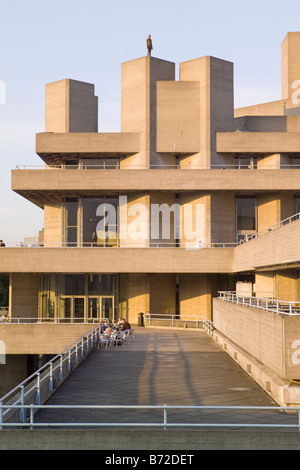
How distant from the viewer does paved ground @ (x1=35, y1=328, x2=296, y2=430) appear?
15500 millimetres

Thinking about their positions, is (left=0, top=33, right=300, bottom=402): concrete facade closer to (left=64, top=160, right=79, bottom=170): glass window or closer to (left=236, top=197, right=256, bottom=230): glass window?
(left=236, top=197, right=256, bottom=230): glass window

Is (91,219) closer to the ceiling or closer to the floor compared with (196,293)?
closer to the ceiling

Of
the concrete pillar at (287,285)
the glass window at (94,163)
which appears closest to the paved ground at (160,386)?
the concrete pillar at (287,285)

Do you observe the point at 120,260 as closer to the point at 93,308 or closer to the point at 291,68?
the point at 93,308

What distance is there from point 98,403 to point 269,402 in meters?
4.60

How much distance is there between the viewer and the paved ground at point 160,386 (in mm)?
15500

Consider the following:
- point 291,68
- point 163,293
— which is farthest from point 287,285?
point 291,68

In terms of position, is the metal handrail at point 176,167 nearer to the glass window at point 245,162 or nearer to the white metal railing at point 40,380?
the glass window at point 245,162

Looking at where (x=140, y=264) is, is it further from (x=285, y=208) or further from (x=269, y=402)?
(x=269, y=402)

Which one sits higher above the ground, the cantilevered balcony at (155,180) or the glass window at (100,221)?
the cantilevered balcony at (155,180)

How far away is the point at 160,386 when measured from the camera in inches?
772

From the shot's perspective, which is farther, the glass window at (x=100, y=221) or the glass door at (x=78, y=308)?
A: the glass window at (x=100, y=221)

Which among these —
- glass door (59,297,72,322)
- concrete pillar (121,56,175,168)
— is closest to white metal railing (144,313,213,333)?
glass door (59,297,72,322)
